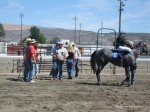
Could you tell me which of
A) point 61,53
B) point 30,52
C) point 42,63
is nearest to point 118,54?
point 61,53

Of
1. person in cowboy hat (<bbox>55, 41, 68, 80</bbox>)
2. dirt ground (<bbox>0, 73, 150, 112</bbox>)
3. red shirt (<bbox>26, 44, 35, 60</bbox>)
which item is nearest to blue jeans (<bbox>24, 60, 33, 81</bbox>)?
red shirt (<bbox>26, 44, 35, 60</bbox>)

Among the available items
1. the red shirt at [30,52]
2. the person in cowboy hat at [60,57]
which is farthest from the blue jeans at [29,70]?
the person in cowboy hat at [60,57]

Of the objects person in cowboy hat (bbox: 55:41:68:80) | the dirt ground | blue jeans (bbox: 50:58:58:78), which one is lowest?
the dirt ground

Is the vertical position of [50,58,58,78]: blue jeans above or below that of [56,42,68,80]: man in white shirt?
below

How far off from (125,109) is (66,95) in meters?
2.38

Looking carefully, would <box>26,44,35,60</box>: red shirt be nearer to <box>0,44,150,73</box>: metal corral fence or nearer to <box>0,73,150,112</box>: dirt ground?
<box>0,73,150,112</box>: dirt ground

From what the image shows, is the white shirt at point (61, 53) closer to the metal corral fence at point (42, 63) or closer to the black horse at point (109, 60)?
the black horse at point (109, 60)

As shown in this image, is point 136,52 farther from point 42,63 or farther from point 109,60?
point 42,63

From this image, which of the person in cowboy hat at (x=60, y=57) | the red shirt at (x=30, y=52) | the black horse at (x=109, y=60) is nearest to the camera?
the black horse at (x=109, y=60)

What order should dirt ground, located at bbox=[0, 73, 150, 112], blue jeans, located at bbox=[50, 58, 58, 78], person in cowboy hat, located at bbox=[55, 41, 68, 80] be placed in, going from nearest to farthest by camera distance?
dirt ground, located at bbox=[0, 73, 150, 112], person in cowboy hat, located at bbox=[55, 41, 68, 80], blue jeans, located at bbox=[50, 58, 58, 78]

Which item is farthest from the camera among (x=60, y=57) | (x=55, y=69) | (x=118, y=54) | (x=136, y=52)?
(x=55, y=69)

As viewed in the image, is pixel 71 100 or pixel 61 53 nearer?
pixel 71 100

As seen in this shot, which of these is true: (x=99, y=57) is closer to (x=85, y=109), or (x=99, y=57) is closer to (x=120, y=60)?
(x=120, y=60)

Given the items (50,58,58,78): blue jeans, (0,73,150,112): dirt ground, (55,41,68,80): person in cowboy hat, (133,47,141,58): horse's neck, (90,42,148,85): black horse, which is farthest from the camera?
(50,58,58,78): blue jeans
